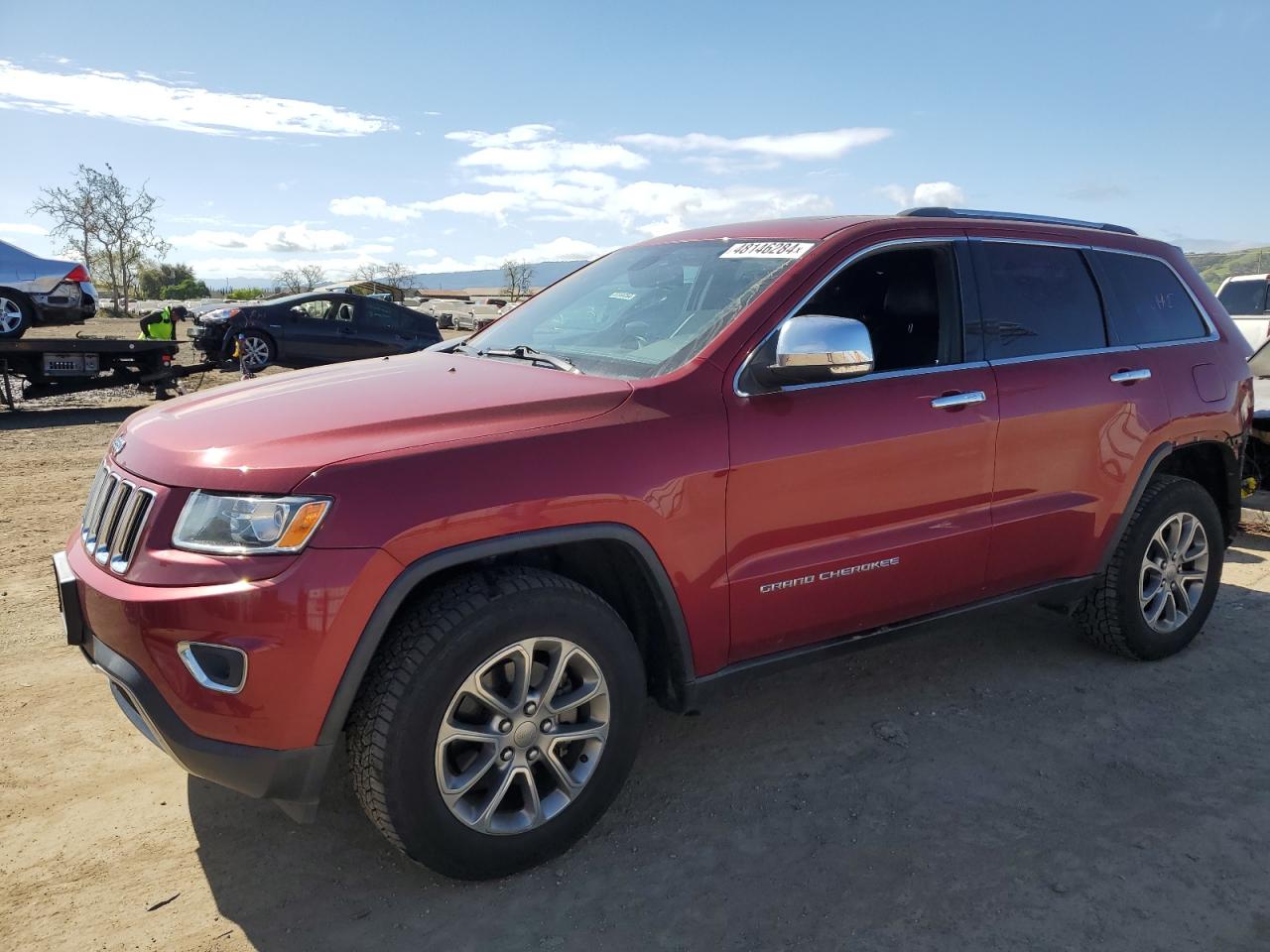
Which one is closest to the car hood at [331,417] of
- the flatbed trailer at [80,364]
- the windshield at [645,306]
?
the windshield at [645,306]

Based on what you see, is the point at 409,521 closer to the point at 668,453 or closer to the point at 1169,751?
the point at 668,453

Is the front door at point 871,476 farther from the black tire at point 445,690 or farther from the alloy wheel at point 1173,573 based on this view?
the alloy wheel at point 1173,573

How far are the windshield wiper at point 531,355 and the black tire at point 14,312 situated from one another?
448 inches

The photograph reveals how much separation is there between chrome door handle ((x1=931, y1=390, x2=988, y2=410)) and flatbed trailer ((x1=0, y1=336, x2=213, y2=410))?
11.7m

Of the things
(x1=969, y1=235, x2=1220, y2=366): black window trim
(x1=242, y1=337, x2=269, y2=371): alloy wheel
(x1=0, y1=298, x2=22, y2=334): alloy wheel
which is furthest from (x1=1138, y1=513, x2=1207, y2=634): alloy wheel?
(x1=242, y1=337, x2=269, y2=371): alloy wheel

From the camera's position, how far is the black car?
51.3 ft

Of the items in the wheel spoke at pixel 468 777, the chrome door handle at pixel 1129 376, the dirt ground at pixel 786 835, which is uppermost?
the chrome door handle at pixel 1129 376

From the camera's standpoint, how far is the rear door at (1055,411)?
12.4 feet

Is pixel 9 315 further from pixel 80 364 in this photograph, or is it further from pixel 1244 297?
pixel 1244 297

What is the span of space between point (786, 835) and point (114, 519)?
227 centimetres

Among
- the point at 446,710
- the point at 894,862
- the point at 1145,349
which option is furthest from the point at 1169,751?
the point at 446,710

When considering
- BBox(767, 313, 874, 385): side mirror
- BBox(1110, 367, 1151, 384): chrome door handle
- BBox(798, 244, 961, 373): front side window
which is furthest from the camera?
BBox(1110, 367, 1151, 384): chrome door handle

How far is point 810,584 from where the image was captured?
3.26 m

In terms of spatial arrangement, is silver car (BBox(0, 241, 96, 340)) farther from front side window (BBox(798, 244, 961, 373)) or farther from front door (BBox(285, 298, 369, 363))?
front side window (BBox(798, 244, 961, 373))
